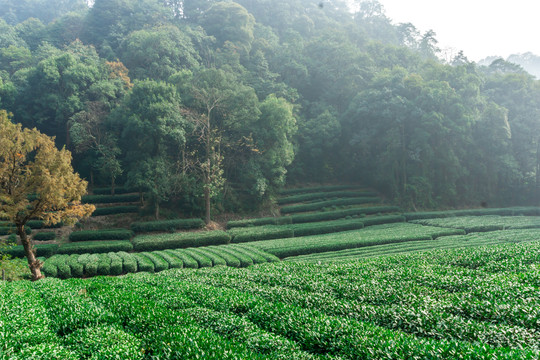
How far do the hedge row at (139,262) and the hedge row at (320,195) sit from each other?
55.9ft

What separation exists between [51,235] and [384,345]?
27.0 meters

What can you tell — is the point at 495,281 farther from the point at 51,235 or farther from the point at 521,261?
the point at 51,235

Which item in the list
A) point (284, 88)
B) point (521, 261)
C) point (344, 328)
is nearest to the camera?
point (344, 328)

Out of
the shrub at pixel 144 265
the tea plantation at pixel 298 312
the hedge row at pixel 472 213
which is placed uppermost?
the tea plantation at pixel 298 312

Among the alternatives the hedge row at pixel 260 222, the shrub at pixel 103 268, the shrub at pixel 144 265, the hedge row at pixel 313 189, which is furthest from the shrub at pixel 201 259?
the hedge row at pixel 313 189

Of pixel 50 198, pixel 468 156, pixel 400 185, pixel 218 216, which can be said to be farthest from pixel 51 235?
pixel 468 156

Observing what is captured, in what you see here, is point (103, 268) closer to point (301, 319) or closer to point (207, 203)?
point (207, 203)

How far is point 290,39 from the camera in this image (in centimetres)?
6012

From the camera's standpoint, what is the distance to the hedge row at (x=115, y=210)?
29750mm

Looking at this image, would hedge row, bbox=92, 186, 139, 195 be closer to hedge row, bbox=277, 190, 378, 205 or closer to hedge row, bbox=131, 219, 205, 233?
hedge row, bbox=131, 219, 205, 233

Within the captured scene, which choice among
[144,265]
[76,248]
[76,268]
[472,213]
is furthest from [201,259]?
[472,213]

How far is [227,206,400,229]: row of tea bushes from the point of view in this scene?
1261 inches

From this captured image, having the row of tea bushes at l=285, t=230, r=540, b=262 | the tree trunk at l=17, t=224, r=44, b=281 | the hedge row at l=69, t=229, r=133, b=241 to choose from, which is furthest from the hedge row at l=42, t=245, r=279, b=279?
the hedge row at l=69, t=229, r=133, b=241

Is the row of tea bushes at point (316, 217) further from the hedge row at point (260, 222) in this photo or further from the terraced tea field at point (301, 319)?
the terraced tea field at point (301, 319)
